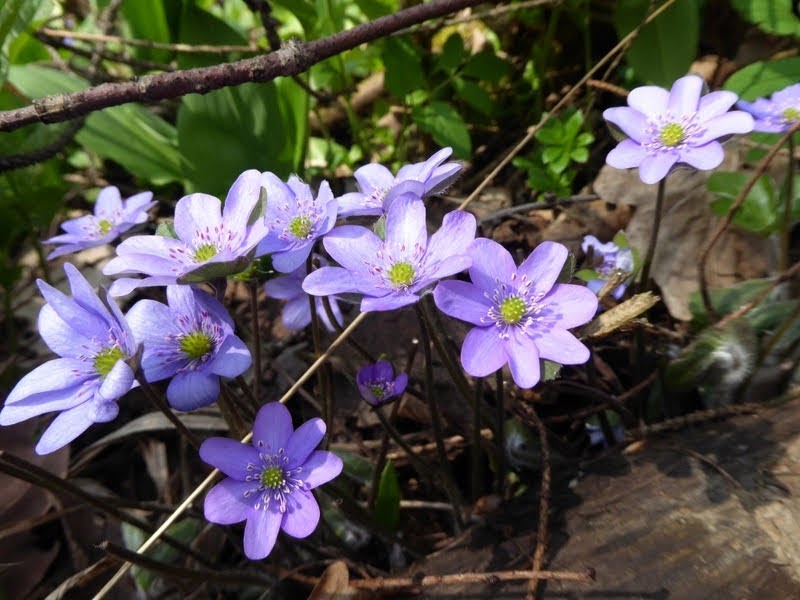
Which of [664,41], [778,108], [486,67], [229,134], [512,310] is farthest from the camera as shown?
[486,67]

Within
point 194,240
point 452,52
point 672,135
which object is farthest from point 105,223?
point 672,135

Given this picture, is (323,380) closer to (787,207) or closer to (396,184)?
(396,184)

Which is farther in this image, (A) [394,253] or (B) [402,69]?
(B) [402,69]

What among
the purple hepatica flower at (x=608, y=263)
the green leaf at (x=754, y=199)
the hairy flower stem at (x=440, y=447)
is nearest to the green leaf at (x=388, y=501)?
the hairy flower stem at (x=440, y=447)

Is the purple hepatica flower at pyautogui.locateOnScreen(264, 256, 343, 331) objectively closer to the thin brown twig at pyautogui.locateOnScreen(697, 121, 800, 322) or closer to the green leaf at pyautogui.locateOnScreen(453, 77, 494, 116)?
the thin brown twig at pyautogui.locateOnScreen(697, 121, 800, 322)

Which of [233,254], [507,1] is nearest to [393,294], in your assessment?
[233,254]

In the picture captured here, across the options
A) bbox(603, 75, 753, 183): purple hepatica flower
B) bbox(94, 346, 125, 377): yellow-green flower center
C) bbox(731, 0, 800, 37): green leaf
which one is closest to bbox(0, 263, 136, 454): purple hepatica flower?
bbox(94, 346, 125, 377): yellow-green flower center

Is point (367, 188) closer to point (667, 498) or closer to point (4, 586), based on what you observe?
point (667, 498)
